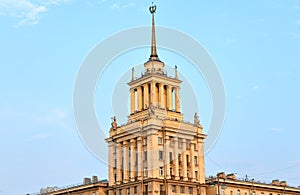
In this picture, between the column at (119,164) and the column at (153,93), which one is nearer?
the column at (119,164)

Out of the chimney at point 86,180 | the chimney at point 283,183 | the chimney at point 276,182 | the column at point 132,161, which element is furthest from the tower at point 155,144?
the chimney at point 283,183

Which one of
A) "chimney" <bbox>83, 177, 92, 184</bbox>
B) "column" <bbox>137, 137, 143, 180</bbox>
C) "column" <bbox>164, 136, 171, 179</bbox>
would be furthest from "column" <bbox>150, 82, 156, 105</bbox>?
"chimney" <bbox>83, 177, 92, 184</bbox>

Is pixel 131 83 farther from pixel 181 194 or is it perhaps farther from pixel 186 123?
pixel 181 194

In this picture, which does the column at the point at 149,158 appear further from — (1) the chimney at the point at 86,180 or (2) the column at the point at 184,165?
(1) the chimney at the point at 86,180

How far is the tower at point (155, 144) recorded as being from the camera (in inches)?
3932

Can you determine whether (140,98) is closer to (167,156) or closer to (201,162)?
(167,156)

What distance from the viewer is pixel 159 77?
10825 centimetres

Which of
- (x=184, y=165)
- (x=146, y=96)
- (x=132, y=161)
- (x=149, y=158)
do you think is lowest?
(x=184, y=165)

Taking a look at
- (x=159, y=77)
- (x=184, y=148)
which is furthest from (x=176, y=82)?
(x=184, y=148)

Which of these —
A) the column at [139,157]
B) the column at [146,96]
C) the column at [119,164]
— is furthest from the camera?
the column at [146,96]

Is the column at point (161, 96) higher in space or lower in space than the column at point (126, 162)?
higher

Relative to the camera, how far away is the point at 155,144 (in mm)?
100312

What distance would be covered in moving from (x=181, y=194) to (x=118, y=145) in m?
17.1

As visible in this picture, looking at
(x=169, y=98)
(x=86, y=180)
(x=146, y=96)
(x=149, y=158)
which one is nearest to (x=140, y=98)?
(x=146, y=96)
